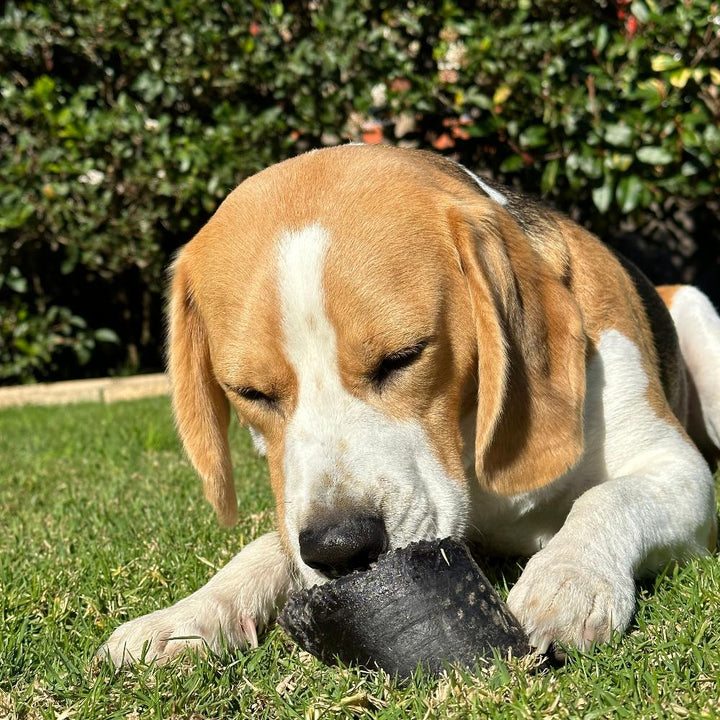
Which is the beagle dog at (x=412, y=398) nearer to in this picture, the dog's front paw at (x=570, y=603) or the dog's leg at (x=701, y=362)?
the dog's front paw at (x=570, y=603)

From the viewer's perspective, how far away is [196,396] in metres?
3.53

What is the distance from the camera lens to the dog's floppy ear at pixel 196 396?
139 inches

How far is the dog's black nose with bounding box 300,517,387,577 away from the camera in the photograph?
8.09 feet

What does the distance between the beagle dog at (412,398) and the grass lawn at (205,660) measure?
117 millimetres

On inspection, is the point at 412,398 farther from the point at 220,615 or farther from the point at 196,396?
the point at 196,396

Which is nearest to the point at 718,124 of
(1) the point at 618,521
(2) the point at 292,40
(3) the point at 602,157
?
(3) the point at 602,157

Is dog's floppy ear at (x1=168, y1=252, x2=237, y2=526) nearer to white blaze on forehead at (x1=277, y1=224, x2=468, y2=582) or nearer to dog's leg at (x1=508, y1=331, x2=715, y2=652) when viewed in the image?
white blaze on forehead at (x1=277, y1=224, x2=468, y2=582)

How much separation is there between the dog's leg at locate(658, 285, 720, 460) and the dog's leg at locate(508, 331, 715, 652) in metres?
1.52

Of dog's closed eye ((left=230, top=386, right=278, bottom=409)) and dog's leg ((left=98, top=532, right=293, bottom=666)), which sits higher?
dog's closed eye ((left=230, top=386, right=278, bottom=409))

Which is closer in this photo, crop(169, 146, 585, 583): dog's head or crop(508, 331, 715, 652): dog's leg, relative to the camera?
crop(508, 331, 715, 652): dog's leg

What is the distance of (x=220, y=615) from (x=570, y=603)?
3.36 ft

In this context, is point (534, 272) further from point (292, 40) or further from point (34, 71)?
point (34, 71)

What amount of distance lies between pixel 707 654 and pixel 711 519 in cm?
104

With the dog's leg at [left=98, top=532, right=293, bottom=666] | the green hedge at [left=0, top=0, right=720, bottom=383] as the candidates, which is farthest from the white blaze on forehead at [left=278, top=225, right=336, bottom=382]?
the green hedge at [left=0, top=0, right=720, bottom=383]
